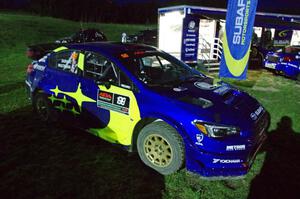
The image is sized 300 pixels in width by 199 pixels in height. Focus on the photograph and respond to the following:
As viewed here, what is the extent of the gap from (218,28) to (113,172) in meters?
13.9

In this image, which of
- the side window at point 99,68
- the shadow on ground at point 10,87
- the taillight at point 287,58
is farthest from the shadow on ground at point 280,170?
the shadow on ground at point 10,87

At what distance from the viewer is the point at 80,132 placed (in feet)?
17.0

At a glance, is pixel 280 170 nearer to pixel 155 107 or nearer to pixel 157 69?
pixel 155 107

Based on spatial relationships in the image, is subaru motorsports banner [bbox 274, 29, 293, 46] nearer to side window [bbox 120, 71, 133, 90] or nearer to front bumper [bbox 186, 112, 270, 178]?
front bumper [bbox 186, 112, 270, 178]

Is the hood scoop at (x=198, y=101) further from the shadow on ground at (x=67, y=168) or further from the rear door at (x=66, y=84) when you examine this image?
the rear door at (x=66, y=84)

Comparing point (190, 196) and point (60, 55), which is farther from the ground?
point (60, 55)

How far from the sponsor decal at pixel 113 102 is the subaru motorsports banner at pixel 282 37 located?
790 inches

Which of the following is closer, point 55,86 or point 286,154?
point 286,154

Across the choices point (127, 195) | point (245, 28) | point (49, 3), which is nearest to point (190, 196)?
point (127, 195)

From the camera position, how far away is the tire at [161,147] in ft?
11.5

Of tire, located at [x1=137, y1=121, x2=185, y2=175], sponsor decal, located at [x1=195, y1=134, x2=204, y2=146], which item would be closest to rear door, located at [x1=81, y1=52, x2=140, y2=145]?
tire, located at [x1=137, y1=121, x2=185, y2=175]

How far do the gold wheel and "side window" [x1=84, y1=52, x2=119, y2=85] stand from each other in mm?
982

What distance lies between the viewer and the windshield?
13.3 ft

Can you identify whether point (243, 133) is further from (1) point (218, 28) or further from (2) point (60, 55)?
(1) point (218, 28)
